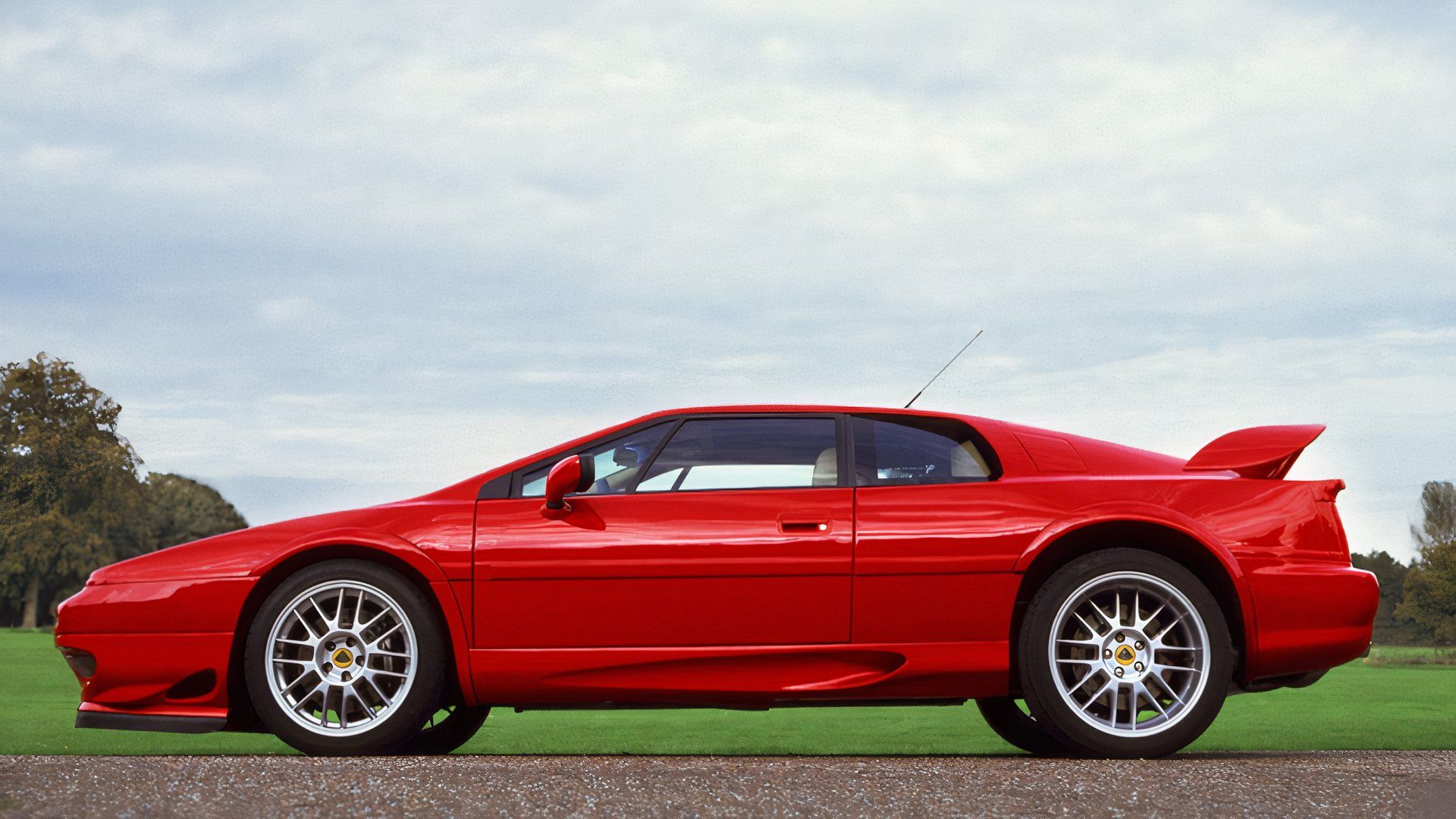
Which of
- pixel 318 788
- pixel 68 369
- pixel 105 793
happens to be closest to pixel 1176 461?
pixel 318 788

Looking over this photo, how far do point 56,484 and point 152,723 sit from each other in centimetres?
3857

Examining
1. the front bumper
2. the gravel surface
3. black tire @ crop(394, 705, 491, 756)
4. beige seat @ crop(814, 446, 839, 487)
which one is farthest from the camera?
black tire @ crop(394, 705, 491, 756)

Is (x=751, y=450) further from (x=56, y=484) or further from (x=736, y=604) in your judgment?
(x=56, y=484)

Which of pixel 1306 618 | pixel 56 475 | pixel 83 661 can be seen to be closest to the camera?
pixel 1306 618

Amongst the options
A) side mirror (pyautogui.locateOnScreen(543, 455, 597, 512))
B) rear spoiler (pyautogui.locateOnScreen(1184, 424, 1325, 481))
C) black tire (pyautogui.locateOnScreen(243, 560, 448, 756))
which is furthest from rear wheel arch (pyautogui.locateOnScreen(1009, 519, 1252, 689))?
black tire (pyautogui.locateOnScreen(243, 560, 448, 756))

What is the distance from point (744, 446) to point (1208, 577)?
205 centimetres

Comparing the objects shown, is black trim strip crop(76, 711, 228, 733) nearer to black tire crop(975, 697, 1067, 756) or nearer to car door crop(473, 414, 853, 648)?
car door crop(473, 414, 853, 648)

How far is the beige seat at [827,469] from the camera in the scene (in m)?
5.26

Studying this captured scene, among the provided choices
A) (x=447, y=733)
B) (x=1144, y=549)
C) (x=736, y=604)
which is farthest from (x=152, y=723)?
(x=1144, y=549)

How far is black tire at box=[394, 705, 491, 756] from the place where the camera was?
19.2 feet

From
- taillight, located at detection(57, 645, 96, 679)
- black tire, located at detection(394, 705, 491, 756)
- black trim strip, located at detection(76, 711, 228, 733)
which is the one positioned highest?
taillight, located at detection(57, 645, 96, 679)

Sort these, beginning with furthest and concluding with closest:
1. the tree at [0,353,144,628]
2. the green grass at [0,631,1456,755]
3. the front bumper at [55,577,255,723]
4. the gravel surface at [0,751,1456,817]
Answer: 1. the tree at [0,353,144,628]
2. the green grass at [0,631,1456,755]
3. the front bumper at [55,577,255,723]
4. the gravel surface at [0,751,1456,817]

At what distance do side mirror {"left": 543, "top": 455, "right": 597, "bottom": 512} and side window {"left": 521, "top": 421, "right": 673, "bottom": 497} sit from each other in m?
0.23

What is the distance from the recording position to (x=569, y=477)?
16.1 feet
